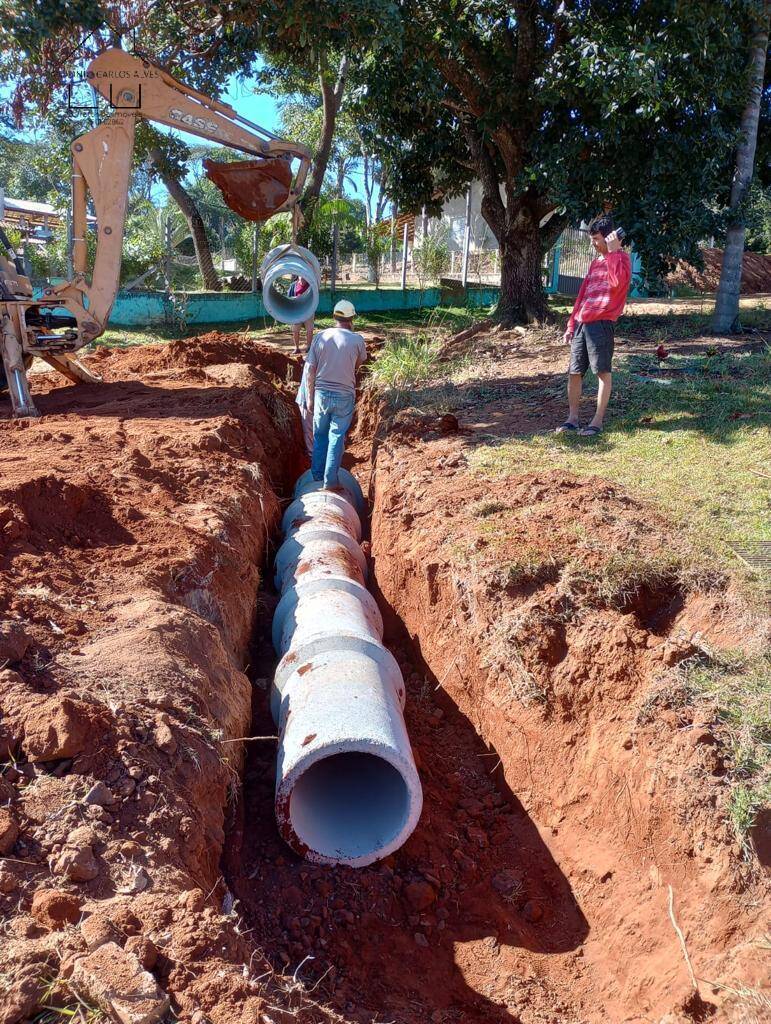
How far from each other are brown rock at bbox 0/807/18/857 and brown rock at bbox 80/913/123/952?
1.33 feet

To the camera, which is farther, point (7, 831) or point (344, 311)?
point (344, 311)

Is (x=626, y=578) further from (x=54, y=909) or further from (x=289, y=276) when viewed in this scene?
(x=289, y=276)

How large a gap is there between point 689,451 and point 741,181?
615 cm

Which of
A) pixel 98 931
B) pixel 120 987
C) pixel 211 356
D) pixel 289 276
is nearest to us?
pixel 120 987

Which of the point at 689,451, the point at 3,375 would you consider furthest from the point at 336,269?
the point at 689,451

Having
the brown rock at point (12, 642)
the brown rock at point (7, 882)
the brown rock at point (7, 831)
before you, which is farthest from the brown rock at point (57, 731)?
the brown rock at point (7, 882)

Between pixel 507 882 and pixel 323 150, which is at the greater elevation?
pixel 323 150

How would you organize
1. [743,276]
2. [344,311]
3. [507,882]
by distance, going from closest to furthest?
[507,882]
[344,311]
[743,276]

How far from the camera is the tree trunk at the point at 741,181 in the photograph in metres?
10.1

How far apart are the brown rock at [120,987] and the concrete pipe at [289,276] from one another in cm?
881

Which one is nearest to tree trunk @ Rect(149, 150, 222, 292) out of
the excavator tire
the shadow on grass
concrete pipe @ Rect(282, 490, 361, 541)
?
the excavator tire

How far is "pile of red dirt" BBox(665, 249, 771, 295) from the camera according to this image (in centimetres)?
1934

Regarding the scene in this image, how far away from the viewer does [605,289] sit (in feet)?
21.9

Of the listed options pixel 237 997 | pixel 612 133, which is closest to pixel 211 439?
pixel 237 997
